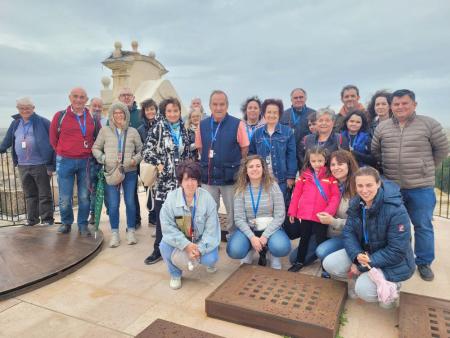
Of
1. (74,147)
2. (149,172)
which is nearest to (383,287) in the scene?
(149,172)

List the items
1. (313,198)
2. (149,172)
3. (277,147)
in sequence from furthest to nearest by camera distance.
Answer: (149,172) < (277,147) < (313,198)

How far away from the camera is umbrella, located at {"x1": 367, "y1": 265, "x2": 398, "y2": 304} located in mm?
2557

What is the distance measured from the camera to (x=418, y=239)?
11.3ft

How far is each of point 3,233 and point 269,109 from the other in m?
3.84

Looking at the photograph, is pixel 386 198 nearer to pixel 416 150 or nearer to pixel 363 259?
pixel 363 259

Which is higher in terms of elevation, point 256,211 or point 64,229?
point 256,211

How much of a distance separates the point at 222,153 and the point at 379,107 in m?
2.14

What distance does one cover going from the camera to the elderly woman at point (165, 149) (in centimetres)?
387

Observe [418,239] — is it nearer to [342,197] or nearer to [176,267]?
[342,197]

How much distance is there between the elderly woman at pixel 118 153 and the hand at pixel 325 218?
2.27 meters

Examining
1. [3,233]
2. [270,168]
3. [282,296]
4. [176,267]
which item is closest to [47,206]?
[3,233]

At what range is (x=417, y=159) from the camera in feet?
10.8

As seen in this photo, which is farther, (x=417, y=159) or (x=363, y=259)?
(x=417, y=159)

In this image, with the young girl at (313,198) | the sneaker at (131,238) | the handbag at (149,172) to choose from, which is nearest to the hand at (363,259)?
the young girl at (313,198)
